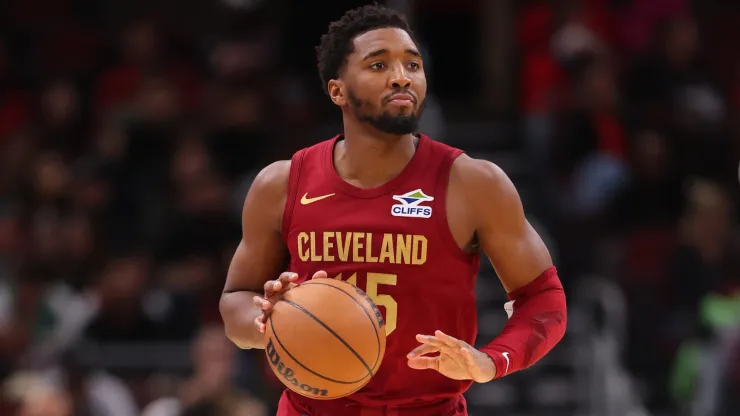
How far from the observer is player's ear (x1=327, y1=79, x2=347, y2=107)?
4.69m

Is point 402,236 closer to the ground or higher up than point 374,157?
closer to the ground

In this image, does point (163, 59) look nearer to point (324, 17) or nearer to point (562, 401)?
point (324, 17)

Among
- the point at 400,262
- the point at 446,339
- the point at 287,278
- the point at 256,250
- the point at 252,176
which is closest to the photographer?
the point at 446,339

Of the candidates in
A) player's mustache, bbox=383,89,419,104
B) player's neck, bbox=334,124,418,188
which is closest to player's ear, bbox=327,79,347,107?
player's neck, bbox=334,124,418,188

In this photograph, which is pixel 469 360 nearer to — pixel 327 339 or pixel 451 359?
pixel 451 359

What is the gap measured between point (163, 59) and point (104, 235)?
226cm

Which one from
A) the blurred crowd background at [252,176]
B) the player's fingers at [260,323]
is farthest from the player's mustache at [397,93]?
the blurred crowd background at [252,176]

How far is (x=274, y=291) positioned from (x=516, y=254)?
36.1 inches

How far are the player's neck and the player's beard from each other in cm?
7

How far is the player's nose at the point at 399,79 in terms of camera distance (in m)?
4.47

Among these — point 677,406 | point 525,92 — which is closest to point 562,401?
point 677,406

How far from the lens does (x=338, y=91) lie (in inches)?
186

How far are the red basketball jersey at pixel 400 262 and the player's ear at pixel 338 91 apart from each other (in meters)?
0.35

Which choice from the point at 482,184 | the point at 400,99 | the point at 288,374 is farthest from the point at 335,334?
the point at 400,99
